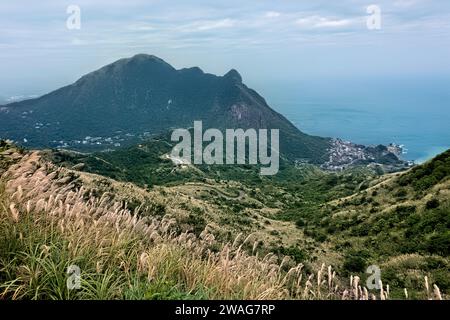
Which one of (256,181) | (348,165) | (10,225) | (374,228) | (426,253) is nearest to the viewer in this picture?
(10,225)

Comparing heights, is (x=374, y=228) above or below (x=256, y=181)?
above

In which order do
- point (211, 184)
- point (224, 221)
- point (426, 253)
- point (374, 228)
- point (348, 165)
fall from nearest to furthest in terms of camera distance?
point (426, 253) → point (374, 228) → point (224, 221) → point (211, 184) → point (348, 165)

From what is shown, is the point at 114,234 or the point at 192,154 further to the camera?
the point at 192,154

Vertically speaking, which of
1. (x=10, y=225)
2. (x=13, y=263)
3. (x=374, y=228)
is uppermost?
(x=10, y=225)

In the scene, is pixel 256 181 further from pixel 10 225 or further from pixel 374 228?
pixel 10 225

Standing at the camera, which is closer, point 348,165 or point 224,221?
point 224,221

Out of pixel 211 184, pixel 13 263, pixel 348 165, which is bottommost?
pixel 348 165

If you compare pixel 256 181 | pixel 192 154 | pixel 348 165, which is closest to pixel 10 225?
pixel 256 181
